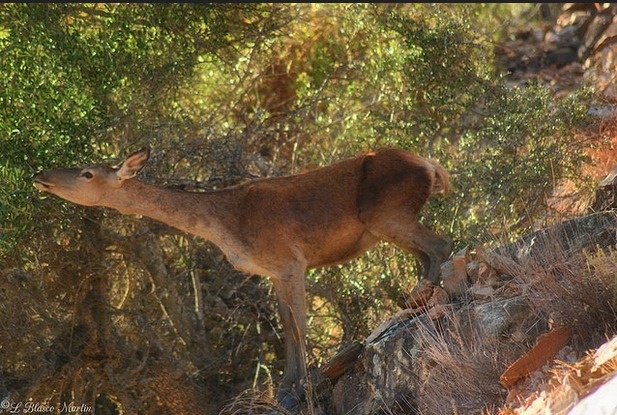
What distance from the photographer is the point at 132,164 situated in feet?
38.7

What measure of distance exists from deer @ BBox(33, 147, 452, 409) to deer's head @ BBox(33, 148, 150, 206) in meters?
0.01

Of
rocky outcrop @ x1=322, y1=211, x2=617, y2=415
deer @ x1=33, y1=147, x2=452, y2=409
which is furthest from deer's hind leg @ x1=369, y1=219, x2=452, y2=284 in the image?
rocky outcrop @ x1=322, y1=211, x2=617, y2=415

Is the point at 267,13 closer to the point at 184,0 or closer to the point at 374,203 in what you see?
the point at 184,0

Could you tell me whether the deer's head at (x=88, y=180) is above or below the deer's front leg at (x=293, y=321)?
above

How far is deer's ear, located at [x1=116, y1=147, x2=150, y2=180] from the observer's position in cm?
1172

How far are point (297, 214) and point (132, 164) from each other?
1.81 metres

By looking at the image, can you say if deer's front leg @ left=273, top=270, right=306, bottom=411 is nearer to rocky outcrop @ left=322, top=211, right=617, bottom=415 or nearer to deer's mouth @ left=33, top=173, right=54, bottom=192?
rocky outcrop @ left=322, top=211, right=617, bottom=415

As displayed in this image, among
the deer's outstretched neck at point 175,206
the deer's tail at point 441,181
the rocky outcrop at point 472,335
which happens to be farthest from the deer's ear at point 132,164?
the deer's tail at point 441,181

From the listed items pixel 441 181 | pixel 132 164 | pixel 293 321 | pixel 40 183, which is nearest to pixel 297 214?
pixel 293 321

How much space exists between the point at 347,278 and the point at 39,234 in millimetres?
3758

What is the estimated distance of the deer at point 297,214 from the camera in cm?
1202

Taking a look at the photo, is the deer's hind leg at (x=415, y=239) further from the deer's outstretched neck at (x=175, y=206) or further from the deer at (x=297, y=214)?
the deer's outstretched neck at (x=175, y=206)

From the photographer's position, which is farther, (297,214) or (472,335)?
(297,214)

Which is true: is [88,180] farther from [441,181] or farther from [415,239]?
[441,181]
